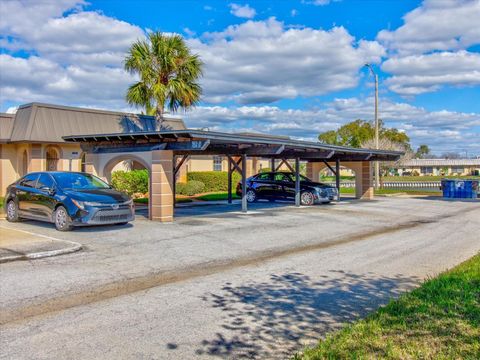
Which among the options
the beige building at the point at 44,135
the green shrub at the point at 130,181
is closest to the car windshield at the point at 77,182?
the beige building at the point at 44,135

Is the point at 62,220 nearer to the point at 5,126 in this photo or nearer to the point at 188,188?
the point at 5,126

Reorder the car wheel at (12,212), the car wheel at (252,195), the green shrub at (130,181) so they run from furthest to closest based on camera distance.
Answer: the car wheel at (252,195)
the green shrub at (130,181)
the car wheel at (12,212)

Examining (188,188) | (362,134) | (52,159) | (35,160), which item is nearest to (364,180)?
(188,188)

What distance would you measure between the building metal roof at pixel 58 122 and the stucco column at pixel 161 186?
8.68m

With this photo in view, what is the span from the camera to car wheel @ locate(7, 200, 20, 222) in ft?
43.1

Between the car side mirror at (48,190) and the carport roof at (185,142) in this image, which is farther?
the carport roof at (185,142)

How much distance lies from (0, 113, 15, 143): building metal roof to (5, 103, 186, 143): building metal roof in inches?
3.5

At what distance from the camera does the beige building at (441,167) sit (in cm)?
11291

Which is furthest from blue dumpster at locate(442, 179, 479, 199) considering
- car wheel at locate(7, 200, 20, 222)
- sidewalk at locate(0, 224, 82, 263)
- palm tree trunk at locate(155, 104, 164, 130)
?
sidewalk at locate(0, 224, 82, 263)

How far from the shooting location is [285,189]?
22031mm

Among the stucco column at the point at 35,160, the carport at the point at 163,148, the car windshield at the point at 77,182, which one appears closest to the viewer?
the car windshield at the point at 77,182

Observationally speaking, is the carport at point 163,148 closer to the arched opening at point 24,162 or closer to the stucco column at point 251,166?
the arched opening at point 24,162

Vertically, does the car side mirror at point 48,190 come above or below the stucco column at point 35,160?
below

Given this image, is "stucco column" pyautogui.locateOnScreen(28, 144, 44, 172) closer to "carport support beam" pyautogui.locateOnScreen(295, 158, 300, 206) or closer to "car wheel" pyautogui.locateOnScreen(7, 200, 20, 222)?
"car wheel" pyautogui.locateOnScreen(7, 200, 20, 222)
